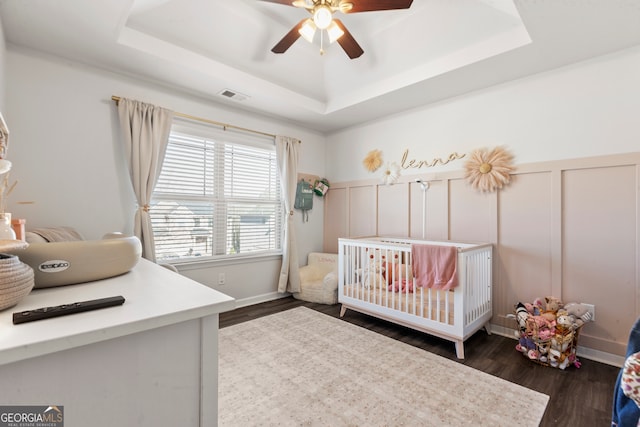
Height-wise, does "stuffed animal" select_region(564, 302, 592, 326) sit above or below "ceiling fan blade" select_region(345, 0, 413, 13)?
below

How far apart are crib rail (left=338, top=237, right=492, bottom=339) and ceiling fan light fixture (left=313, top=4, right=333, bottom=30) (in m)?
1.73

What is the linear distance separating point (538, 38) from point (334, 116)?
79.1 inches

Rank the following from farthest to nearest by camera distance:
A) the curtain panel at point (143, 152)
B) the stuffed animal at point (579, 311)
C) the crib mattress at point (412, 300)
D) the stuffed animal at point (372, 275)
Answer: the stuffed animal at point (372, 275), the curtain panel at point (143, 152), the crib mattress at point (412, 300), the stuffed animal at point (579, 311)

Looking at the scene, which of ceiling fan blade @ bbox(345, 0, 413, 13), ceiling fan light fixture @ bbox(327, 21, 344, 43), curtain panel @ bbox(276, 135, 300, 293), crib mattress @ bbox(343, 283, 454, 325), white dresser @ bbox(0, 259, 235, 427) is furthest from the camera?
curtain panel @ bbox(276, 135, 300, 293)

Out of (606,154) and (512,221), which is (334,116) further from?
(606,154)

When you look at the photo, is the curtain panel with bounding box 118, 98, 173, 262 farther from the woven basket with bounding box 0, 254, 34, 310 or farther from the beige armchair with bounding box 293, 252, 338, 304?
the woven basket with bounding box 0, 254, 34, 310

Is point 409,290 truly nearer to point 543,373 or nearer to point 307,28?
point 543,373

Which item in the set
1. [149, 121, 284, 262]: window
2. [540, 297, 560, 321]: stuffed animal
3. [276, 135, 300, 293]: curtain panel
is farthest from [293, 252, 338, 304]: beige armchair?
[540, 297, 560, 321]: stuffed animal

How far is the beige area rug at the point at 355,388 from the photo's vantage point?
1.47 metres

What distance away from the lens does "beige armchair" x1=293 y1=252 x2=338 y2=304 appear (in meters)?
3.30

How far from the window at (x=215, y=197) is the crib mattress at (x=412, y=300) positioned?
4.25 ft

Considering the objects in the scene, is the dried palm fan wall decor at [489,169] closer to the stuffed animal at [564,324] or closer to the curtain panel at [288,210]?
the stuffed animal at [564,324]

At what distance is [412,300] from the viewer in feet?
7.88

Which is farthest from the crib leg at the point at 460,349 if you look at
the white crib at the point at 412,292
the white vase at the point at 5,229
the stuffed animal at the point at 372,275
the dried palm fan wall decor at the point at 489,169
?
the white vase at the point at 5,229
